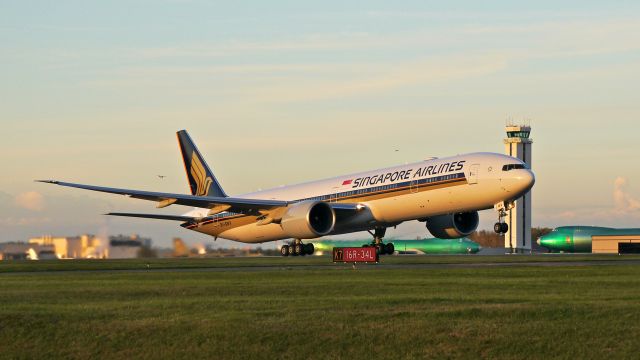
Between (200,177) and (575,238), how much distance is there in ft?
289

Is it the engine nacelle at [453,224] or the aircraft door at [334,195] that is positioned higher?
the aircraft door at [334,195]

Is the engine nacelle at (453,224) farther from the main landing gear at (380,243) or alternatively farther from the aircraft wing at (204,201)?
the aircraft wing at (204,201)

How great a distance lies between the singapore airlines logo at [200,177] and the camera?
8731 cm

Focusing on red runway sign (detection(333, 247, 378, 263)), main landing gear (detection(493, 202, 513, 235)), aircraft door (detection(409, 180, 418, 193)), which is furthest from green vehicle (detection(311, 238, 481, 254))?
main landing gear (detection(493, 202, 513, 235))

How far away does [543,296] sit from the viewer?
3469 centimetres

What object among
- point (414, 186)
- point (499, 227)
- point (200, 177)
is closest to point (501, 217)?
point (499, 227)

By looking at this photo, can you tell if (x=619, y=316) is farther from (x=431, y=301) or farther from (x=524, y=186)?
(x=524, y=186)

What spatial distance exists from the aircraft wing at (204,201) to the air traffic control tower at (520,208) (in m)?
108

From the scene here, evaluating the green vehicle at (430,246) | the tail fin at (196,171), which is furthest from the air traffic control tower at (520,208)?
the tail fin at (196,171)

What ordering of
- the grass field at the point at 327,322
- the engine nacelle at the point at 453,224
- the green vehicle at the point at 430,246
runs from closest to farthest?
1. the grass field at the point at 327,322
2. the engine nacelle at the point at 453,224
3. the green vehicle at the point at 430,246

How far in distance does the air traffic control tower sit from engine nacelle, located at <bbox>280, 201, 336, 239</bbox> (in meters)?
111

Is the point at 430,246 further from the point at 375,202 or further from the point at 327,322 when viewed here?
the point at 327,322

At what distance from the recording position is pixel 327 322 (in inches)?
1096

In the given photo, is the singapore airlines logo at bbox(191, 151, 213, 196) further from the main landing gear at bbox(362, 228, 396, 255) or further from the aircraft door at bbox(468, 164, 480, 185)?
the aircraft door at bbox(468, 164, 480, 185)
